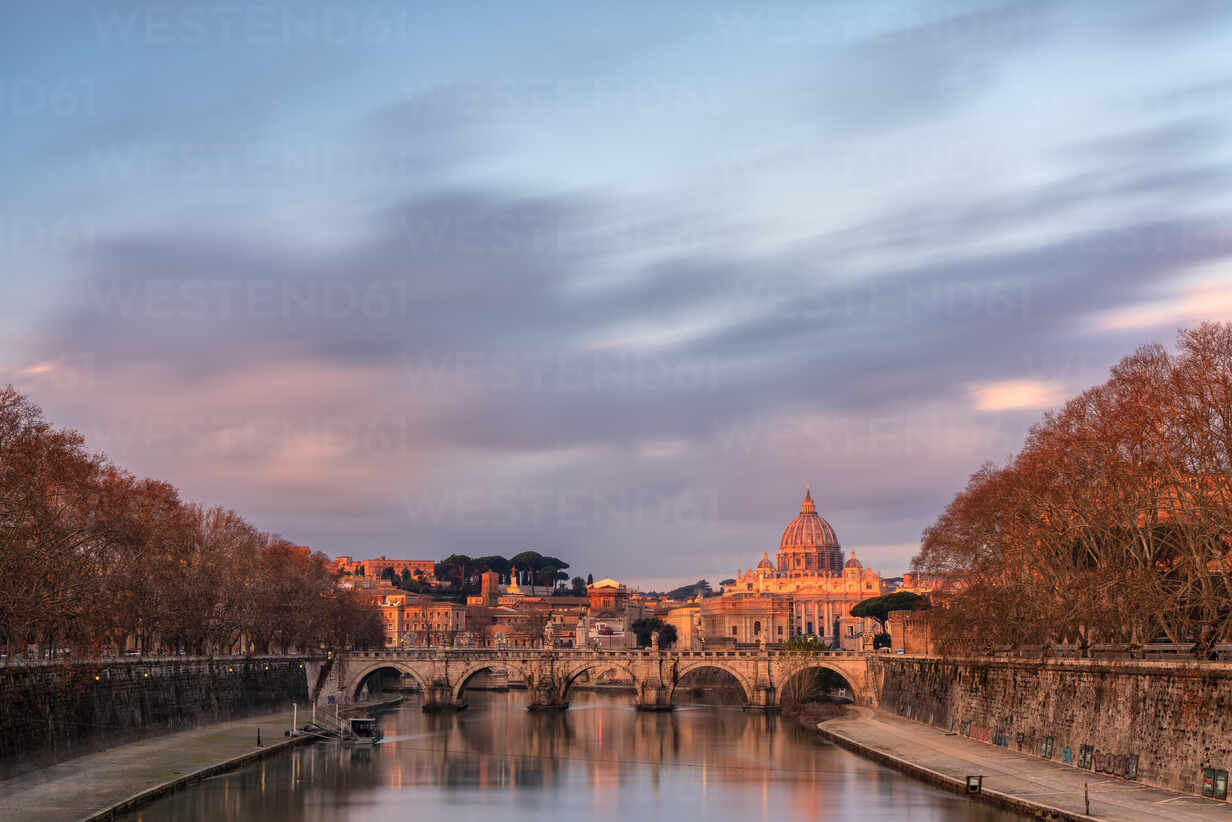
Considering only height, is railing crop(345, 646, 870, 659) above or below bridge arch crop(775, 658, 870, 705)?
above

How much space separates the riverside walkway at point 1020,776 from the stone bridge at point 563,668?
3172cm

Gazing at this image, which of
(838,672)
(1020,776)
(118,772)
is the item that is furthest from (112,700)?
(838,672)

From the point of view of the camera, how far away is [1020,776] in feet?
164

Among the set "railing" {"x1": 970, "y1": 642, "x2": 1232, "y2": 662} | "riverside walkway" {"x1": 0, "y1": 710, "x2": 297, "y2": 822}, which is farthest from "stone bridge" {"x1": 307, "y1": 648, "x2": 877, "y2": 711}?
"railing" {"x1": 970, "y1": 642, "x2": 1232, "y2": 662}

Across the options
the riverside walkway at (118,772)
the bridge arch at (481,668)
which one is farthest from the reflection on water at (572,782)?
the bridge arch at (481,668)

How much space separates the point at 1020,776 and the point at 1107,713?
13.6ft

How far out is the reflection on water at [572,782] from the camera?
49438 mm

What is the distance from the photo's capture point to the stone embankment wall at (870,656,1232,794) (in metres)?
40.9

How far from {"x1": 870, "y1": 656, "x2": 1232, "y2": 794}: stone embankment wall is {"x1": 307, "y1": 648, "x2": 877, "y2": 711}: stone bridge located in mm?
39616

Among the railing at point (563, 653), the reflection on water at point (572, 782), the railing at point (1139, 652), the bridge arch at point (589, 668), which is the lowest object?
the reflection on water at point (572, 782)

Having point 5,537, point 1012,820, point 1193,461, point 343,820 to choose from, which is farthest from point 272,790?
point 1193,461

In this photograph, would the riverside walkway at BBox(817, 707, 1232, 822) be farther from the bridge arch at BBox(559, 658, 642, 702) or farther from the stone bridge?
the bridge arch at BBox(559, 658, 642, 702)

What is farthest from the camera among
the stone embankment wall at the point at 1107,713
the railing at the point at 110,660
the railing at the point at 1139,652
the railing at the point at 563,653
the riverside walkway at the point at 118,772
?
the railing at the point at 563,653

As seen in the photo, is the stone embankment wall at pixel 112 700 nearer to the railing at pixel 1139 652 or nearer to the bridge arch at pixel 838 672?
the railing at pixel 1139 652
